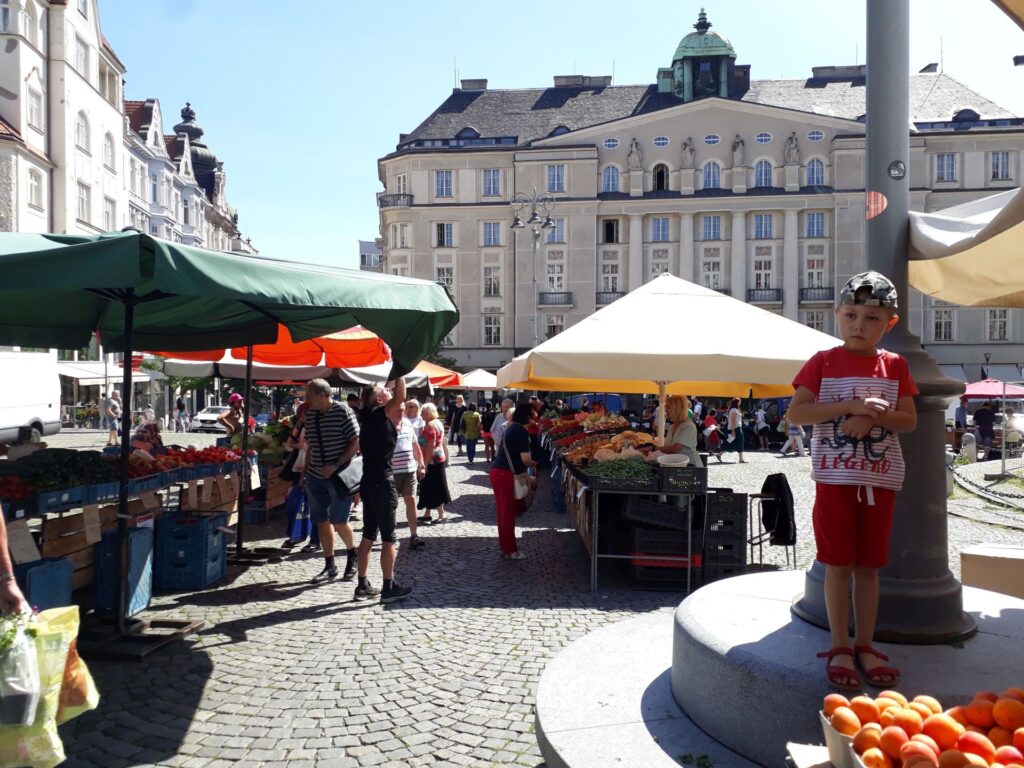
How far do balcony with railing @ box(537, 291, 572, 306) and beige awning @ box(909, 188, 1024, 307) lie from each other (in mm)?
50022

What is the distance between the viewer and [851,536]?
3.09 meters

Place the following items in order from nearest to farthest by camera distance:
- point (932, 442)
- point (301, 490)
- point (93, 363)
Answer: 1. point (932, 442)
2. point (301, 490)
3. point (93, 363)

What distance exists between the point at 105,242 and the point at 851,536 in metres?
3.99

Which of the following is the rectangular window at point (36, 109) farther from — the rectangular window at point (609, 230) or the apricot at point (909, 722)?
the apricot at point (909, 722)

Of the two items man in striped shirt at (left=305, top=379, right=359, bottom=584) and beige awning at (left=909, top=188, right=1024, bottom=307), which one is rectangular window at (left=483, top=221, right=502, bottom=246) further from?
beige awning at (left=909, top=188, right=1024, bottom=307)

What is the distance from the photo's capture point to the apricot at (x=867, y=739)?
2.24 metres

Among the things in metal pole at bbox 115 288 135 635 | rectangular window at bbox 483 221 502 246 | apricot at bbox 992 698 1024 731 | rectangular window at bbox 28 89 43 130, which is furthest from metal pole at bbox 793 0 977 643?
rectangular window at bbox 483 221 502 246

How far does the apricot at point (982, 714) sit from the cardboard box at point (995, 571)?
317cm

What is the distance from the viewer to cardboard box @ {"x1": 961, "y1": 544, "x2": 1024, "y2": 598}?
5137 millimetres

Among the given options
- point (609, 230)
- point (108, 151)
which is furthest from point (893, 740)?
point (609, 230)

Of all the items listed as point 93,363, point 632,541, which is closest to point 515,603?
point 632,541

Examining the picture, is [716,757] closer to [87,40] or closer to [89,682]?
[89,682]

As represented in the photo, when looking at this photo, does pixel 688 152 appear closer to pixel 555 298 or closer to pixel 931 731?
pixel 555 298

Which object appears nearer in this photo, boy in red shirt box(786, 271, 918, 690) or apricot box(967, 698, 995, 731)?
apricot box(967, 698, 995, 731)
